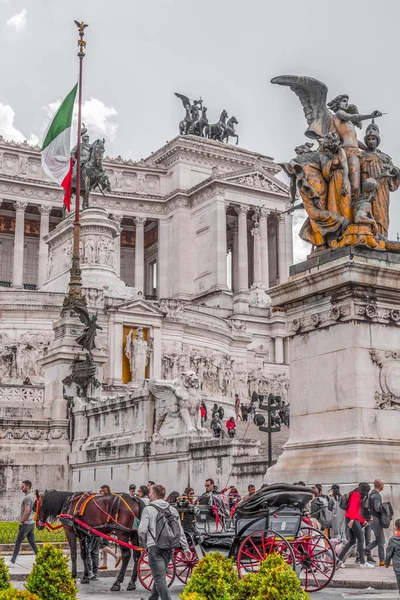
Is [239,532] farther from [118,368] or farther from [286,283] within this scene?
[118,368]

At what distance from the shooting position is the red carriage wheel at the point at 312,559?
32.2 ft

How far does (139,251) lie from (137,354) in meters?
44.4

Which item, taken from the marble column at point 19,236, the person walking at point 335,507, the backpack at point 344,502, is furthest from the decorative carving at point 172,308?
the backpack at point 344,502

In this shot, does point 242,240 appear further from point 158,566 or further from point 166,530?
point 158,566

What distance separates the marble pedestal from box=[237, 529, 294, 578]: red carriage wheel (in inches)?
69.6

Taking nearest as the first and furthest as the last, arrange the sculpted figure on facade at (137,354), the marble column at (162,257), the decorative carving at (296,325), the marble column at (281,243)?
the decorative carving at (296,325), the sculpted figure on facade at (137,354), the marble column at (281,243), the marble column at (162,257)

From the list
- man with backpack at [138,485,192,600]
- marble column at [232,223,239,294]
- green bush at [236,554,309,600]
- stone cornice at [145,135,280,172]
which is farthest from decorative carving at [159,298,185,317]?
stone cornice at [145,135,280,172]

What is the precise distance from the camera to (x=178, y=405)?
72.7ft

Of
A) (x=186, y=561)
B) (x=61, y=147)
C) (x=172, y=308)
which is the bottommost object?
(x=186, y=561)

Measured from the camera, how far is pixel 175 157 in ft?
290

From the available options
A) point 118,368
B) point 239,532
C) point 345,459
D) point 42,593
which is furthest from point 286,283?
point 118,368

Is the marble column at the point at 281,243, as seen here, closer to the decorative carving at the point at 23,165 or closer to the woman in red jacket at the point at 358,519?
the decorative carving at the point at 23,165

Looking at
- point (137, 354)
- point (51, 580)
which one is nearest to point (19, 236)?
point (137, 354)

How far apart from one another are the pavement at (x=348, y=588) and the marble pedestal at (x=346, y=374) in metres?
1.11
